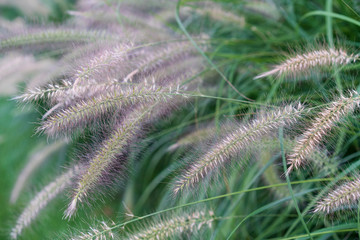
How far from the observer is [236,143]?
4.06ft

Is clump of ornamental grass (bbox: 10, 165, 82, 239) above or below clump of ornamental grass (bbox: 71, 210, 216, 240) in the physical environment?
below

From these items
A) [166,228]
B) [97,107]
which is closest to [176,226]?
[166,228]

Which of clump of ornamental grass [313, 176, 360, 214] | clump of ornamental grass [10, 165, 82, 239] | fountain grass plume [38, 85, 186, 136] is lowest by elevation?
clump of ornamental grass [10, 165, 82, 239]

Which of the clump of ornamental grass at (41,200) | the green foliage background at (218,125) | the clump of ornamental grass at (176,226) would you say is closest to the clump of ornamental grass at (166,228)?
the clump of ornamental grass at (176,226)

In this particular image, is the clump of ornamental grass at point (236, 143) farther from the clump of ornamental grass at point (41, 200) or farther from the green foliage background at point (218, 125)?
the clump of ornamental grass at point (41, 200)

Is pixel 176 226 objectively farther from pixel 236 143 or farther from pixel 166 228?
pixel 236 143

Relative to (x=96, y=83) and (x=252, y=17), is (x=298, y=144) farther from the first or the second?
(x=252, y=17)

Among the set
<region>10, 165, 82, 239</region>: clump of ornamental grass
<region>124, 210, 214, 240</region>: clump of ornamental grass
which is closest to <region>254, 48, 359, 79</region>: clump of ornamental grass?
<region>124, 210, 214, 240</region>: clump of ornamental grass

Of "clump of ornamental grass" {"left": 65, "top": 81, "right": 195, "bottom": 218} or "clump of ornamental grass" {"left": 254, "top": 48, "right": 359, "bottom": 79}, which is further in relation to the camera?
→ "clump of ornamental grass" {"left": 254, "top": 48, "right": 359, "bottom": 79}

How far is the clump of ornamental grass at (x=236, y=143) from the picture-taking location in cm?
123

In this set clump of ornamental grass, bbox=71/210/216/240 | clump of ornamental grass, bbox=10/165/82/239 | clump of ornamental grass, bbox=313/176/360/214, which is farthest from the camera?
clump of ornamental grass, bbox=10/165/82/239

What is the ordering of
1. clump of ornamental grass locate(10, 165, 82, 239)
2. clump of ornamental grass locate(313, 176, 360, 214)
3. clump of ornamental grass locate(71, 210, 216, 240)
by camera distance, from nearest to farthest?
clump of ornamental grass locate(313, 176, 360, 214)
clump of ornamental grass locate(71, 210, 216, 240)
clump of ornamental grass locate(10, 165, 82, 239)

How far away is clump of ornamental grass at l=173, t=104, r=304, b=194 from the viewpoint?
1227 millimetres

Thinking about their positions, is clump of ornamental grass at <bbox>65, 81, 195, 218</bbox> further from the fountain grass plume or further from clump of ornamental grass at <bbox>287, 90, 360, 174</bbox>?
clump of ornamental grass at <bbox>287, 90, 360, 174</bbox>
